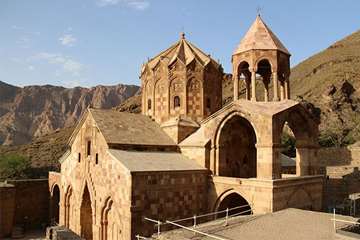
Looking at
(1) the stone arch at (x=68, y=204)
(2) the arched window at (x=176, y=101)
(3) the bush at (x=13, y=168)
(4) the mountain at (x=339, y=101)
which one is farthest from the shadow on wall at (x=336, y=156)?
(3) the bush at (x=13, y=168)

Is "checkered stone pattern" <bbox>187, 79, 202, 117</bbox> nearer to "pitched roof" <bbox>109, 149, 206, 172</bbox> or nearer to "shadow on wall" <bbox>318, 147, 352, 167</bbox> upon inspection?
"pitched roof" <bbox>109, 149, 206, 172</bbox>

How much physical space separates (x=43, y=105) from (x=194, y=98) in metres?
119

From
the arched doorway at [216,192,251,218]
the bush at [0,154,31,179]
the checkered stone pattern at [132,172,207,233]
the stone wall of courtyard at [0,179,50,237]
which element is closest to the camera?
the checkered stone pattern at [132,172,207,233]

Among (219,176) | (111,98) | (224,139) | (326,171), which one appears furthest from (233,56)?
(111,98)

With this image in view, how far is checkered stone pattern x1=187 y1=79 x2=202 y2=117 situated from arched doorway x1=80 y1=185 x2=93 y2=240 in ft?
24.2

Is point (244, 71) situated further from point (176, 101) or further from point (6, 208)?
point (6, 208)

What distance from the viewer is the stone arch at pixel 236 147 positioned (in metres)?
16.5

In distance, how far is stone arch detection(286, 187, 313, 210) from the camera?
14847 mm

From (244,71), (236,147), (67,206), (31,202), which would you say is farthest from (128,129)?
(31,202)

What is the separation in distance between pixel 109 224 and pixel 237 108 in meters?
8.00

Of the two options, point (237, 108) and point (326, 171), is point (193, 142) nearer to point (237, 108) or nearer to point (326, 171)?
point (237, 108)

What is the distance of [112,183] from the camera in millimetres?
14828

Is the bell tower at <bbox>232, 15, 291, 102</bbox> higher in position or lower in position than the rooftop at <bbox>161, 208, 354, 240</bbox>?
higher

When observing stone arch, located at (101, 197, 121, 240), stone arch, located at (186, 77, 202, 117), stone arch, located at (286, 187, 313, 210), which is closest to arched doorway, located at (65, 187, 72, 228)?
stone arch, located at (101, 197, 121, 240)
